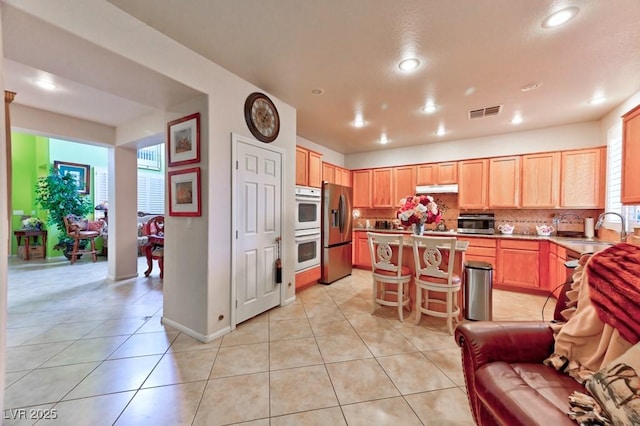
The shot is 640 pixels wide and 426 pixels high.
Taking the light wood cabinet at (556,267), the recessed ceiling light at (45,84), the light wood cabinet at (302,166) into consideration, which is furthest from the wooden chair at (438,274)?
the recessed ceiling light at (45,84)

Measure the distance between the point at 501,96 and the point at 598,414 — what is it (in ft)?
10.8

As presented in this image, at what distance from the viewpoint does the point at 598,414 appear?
938 mm

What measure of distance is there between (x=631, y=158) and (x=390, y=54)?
8.60ft

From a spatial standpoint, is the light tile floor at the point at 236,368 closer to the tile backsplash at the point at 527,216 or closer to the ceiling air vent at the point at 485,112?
the tile backsplash at the point at 527,216

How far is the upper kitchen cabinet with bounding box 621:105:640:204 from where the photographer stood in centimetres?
244

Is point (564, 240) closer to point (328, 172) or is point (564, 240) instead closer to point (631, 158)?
point (631, 158)

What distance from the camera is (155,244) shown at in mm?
4508

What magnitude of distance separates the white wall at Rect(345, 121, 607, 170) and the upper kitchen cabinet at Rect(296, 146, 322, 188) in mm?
2175

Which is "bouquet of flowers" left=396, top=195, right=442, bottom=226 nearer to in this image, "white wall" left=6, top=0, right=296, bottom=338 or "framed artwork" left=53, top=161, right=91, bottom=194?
"white wall" left=6, top=0, right=296, bottom=338

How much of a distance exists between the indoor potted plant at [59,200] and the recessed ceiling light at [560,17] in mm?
8641

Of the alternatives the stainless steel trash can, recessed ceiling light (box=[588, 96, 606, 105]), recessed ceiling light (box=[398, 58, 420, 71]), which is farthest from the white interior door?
recessed ceiling light (box=[588, 96, 606, 105])

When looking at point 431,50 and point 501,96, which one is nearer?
point 431,50

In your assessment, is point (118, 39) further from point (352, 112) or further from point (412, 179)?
point (412, 179)

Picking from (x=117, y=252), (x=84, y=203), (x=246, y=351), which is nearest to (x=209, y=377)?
(x=246, y=351)
